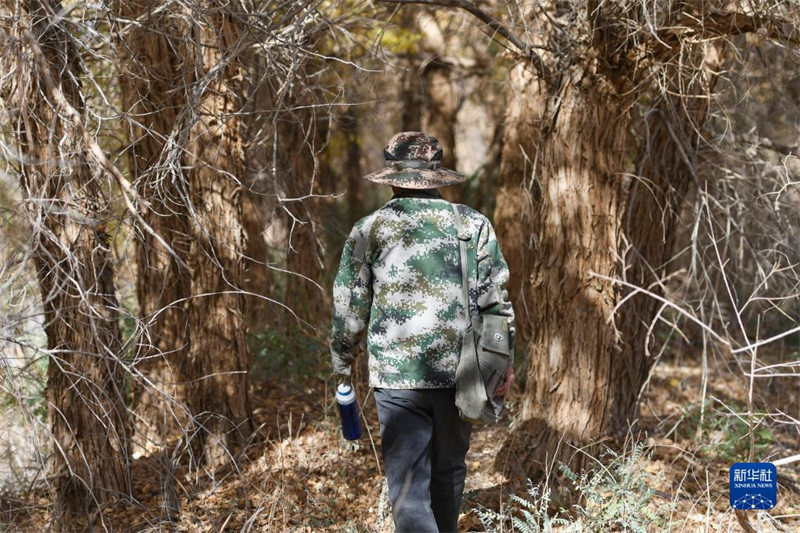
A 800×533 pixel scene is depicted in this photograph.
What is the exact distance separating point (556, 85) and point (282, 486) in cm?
283

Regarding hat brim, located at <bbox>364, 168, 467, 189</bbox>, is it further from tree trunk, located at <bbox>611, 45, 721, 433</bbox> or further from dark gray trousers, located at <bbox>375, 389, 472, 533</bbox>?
tree trunk, located at <bbox>611, 45, 721, 433</bbox>

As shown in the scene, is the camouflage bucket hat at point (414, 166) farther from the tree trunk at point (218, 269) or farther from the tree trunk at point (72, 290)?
the tree trunk at point (218, 269)

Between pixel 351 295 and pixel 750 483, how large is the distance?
1819 mm

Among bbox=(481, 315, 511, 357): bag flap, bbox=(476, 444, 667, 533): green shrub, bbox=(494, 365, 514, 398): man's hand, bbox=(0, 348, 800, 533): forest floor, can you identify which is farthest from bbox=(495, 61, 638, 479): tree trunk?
bbox=(481, 315, 511, 357): bag flap

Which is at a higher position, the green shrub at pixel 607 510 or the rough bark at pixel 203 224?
the rough bark at pixel 203 224

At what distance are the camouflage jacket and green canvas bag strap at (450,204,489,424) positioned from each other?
0.08ft

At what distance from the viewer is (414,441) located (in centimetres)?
355

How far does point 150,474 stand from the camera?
16.6 feet

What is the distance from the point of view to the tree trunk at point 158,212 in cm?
476

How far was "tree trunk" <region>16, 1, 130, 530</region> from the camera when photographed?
3.92 m

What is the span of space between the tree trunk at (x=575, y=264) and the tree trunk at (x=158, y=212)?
2145 mm

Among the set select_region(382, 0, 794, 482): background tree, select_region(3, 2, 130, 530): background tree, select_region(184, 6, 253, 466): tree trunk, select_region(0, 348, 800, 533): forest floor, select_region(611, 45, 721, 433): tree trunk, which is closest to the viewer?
select_region(3, 2, 130, 530): background tree

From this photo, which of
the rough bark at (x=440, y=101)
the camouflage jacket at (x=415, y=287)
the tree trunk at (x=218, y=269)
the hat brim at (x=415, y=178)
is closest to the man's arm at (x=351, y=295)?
the camouflage jacket at (x=415, y=287)

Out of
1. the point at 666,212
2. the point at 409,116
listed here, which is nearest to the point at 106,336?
the point at 666,212
